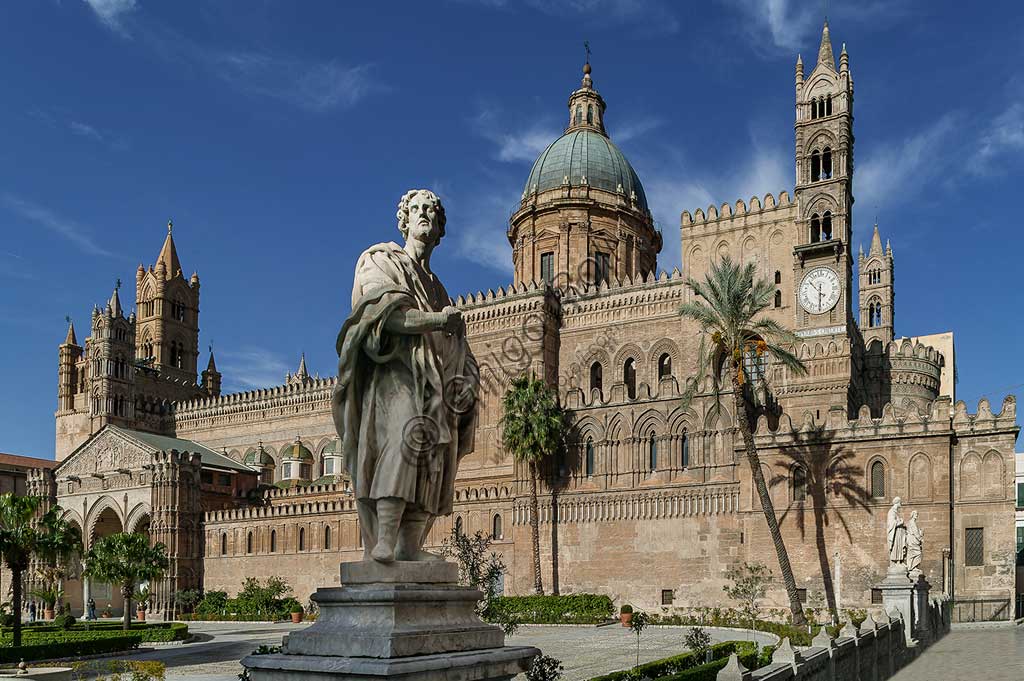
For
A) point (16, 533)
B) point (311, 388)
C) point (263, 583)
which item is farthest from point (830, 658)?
point (311, 388)

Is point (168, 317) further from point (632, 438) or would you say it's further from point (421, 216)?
point (421, 216)

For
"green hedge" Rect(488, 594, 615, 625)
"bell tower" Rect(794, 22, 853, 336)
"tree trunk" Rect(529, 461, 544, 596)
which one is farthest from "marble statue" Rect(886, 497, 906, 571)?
"tree trunk" Rect(529, 461, 544, 596)

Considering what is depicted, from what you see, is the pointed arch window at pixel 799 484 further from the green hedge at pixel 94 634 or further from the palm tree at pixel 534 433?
the green hedge at pixel 94 634

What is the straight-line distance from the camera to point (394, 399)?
4.97 metres

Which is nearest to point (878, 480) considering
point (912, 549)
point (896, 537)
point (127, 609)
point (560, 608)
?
point (912, 549)

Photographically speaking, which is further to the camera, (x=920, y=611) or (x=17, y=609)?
(x=17, y=609)

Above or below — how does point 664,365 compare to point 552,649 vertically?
above

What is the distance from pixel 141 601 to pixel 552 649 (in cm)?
3062

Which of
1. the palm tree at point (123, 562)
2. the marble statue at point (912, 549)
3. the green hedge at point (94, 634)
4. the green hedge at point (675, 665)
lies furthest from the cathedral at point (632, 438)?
the green hedge at point (675, 665)

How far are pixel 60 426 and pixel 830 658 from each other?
2941 inches

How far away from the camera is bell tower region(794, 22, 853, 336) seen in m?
45.2

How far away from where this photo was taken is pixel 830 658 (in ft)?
51.4

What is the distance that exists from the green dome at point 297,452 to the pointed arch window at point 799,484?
36.8 metres

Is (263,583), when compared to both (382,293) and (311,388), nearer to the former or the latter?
(311,388)
